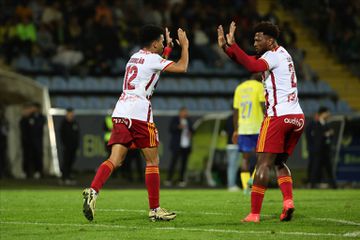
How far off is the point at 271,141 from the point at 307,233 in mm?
1668

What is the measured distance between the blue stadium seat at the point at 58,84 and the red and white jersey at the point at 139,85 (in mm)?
18566

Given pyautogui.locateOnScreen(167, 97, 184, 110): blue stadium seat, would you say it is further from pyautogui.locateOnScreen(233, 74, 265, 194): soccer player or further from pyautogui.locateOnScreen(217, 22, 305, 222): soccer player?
pyautogui.locateOnScreen(217, 22, 305, 222): soccer player

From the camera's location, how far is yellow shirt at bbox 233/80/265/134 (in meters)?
17.2

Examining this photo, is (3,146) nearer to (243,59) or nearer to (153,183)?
(153,183)

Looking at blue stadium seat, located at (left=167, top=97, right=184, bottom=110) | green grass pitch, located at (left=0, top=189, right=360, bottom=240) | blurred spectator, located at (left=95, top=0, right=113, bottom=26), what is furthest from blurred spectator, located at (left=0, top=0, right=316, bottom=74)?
green grass pitch, located at (left=0, top=189, right=360, bottom=240)

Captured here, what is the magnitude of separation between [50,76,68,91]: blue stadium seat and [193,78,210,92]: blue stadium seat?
438 centimetres

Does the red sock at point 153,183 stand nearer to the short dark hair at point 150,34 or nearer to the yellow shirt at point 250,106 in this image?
the short dark hair at point 150,34

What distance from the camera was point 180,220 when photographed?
1148 cm

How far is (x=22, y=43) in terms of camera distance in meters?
29.6

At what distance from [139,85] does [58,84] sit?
1884 cm

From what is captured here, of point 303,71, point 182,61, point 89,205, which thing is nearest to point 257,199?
point 182,61

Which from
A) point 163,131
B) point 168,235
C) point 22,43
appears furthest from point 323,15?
point 168,235

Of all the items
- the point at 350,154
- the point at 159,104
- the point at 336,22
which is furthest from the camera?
the point at 336,22

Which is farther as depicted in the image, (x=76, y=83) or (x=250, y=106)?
(x=76, y=83)
